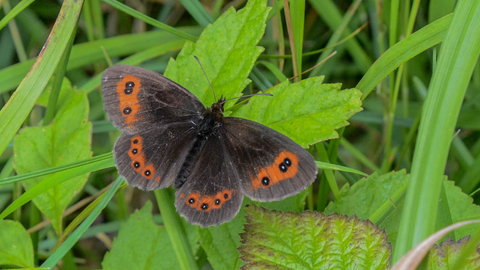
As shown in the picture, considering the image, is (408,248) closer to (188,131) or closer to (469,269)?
(469,269)

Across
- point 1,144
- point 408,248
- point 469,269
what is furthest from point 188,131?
point 469,269

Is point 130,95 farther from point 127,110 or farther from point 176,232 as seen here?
point 176,232

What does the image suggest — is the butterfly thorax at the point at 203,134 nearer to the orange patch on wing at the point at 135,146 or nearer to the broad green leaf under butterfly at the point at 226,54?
the broad green leaf under butterfly at the point at 226,54

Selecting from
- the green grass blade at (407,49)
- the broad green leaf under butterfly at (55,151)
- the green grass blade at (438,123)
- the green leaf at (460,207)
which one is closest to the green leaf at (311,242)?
the green grass blade at (438,123)

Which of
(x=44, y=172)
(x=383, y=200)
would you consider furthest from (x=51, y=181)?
(x=383, y=200)

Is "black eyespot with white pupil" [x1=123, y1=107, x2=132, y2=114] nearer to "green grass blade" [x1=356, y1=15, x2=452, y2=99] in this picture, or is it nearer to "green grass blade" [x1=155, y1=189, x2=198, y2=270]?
"green grass blade" [x1=155, y1=189, x2=198, y2=270]
